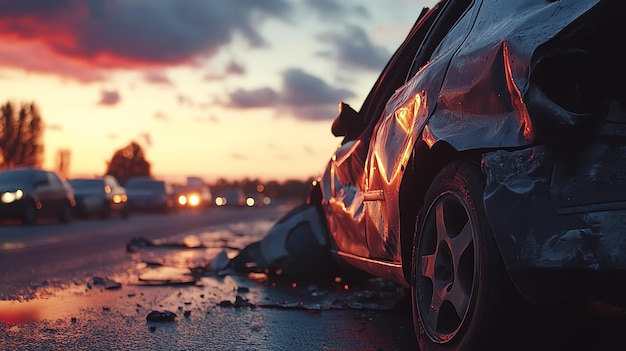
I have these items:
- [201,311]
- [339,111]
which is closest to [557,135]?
[339,111]

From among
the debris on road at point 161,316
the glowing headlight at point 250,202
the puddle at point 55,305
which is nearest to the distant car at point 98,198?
the puddle at point 55,305

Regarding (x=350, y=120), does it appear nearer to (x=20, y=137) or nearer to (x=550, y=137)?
(x=550, y=137)

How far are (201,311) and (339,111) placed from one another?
189cm

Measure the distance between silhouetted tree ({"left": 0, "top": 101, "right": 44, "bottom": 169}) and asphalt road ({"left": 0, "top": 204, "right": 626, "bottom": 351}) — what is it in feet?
234

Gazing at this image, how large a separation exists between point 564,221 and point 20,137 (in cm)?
7981

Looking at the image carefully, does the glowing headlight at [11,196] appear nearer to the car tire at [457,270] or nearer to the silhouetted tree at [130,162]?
the car tire at [457,270]

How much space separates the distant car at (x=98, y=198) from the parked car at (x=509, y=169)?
22.9m

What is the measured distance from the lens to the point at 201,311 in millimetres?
5516

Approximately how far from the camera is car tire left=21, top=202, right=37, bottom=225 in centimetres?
1927

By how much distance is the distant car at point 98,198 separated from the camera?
2520 cm

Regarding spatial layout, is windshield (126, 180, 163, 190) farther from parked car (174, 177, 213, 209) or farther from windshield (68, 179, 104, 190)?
windshield (68, 179, 104, 190)

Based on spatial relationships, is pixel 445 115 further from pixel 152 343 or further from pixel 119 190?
pixel 119 190

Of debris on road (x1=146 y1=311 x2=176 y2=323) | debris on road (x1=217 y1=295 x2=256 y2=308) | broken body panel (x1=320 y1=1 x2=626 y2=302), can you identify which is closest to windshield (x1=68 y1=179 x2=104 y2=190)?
debris on road (x1=217 y1=295 x2=256 y2=308)

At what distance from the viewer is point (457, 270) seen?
3.14 metres
